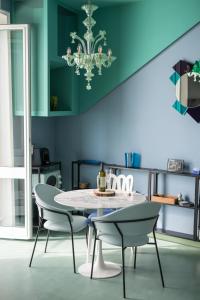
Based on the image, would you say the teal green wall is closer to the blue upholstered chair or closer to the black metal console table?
the black metal console table

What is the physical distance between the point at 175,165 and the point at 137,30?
1709 millimetres

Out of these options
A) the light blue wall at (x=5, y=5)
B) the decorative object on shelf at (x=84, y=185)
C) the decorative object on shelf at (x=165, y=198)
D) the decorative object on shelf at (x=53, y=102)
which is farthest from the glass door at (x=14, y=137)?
the decorative object on shelf at (x=165, y=198)

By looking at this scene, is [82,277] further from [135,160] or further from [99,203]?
[135,160]

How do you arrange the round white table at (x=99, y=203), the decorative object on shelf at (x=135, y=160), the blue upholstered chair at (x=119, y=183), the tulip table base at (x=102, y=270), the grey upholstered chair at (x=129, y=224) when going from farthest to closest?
1. the decorative object on shelf at (x=135, y=160)
2. the blue upholstered chair at (x=119, y=183)
3. the tulip table base at (x=102, y=270)
4. the round white table at (x=99, y=203)
5. the grey upholstered chair at (x=129, y=224)

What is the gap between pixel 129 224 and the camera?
3191 millimetres

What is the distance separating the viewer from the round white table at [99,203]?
3.43 metres

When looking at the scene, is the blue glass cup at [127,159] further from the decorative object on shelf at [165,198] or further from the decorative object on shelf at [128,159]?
the decorative object on shelf at [165,198]

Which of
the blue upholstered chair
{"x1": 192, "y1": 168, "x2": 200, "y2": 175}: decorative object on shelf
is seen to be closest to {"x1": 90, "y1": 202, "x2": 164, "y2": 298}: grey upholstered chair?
the blue upholstered chair

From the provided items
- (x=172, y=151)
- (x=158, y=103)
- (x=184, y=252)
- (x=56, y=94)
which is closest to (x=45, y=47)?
(x=56, y=94)

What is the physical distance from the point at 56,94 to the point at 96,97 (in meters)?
0.56

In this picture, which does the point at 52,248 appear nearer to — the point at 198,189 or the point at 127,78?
the point at 198,189

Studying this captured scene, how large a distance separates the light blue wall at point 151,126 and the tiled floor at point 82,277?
719 millimetres

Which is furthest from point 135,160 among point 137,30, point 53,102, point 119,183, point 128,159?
point 137,30

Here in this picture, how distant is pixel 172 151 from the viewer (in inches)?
180
